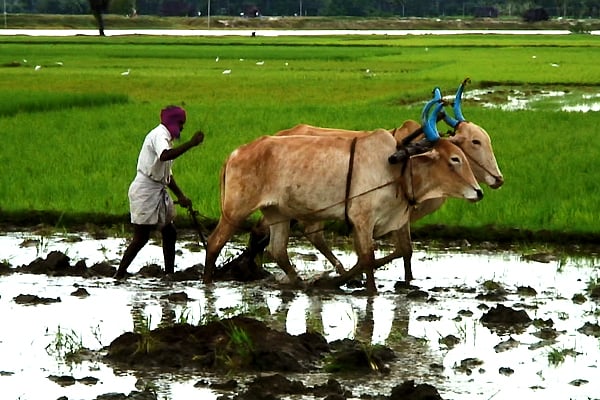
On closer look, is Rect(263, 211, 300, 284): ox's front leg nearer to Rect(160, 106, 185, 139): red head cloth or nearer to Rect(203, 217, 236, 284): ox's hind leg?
Rect(203, 217, 236, 284): ox's hind leg

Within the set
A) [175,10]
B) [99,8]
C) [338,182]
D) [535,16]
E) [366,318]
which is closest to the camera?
[366,318]

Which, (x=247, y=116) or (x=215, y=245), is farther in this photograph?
(x=247, y=116)

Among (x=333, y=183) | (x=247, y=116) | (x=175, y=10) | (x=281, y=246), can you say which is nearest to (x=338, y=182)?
(x=333, y=183)

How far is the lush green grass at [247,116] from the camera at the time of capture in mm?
11633

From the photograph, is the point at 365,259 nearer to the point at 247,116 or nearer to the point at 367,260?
the point at 367,260

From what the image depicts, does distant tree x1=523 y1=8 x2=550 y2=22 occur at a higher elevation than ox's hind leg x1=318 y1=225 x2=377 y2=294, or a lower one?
lower

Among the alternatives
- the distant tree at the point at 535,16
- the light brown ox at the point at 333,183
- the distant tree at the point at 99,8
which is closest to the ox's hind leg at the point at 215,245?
the light brown ox at the point at 333,183

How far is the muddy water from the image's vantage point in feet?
20.6

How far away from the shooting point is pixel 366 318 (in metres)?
7.79

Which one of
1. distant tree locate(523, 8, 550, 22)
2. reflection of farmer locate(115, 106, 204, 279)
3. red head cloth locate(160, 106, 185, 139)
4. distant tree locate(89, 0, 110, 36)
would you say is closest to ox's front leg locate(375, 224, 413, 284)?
reflection of farmer locate(115, 106, 204, 279)

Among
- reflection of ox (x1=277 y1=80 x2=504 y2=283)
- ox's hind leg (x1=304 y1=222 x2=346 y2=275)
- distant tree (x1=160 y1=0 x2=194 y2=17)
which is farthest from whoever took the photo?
distant tree (x1=160 y1=0 x2=194 y2=17)

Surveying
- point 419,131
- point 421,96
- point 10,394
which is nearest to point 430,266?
point 419,131

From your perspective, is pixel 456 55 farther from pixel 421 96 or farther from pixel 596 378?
pixel 596 378

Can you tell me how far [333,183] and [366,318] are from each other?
3.86ft
